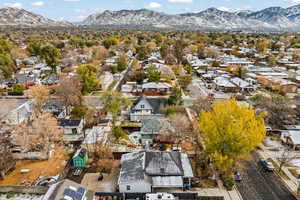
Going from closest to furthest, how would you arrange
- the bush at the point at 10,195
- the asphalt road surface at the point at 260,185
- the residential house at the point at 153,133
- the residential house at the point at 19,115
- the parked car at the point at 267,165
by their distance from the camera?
the bush at the point at 10,195 → the asphalt road surface at the point at 260,185 → the parked car at the point at 267,165 → the residential house at the point at 153,133 → the residential house at the point at 19,115

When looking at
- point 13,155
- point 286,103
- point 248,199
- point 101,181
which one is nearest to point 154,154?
point 101,181

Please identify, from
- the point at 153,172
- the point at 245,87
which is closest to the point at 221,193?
the point at 153,172

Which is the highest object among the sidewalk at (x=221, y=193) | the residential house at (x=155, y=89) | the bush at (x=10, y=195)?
the residential house at (x=155, y=89)

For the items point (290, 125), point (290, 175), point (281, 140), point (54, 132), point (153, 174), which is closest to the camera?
point (153, 174)

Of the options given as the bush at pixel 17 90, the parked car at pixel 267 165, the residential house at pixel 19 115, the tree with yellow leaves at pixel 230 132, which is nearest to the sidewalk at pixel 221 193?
the tree with yellow leaves at pixel 230 132

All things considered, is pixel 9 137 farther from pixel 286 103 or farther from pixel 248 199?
pixel 286 103

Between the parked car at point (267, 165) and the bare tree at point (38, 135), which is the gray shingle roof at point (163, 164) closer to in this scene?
the parked car at point (267, 165)
